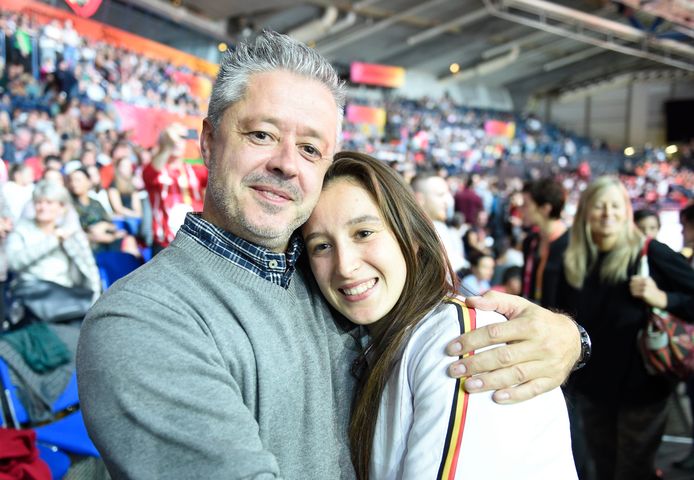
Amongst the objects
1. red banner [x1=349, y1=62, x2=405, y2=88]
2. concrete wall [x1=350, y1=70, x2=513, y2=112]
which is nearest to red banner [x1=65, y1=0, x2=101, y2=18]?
red banner [x1=349, y1=62, x2=405, y2=88]

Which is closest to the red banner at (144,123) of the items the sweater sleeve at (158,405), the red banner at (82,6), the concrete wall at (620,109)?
the red banner at (82,6)

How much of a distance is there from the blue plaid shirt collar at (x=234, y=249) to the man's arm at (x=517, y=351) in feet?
1.22

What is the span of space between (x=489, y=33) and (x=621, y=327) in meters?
23.9

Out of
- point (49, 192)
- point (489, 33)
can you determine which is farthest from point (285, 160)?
point (489, 33)

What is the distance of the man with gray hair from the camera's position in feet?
2.77

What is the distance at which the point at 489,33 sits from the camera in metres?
24.4

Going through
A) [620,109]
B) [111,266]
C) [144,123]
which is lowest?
[111,266]

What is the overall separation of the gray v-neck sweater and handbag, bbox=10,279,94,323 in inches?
84.0

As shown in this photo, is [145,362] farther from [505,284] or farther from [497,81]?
[497,81]

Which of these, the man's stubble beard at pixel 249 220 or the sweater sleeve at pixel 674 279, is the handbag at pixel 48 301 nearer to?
the man's stubble beard at pixel 249 220

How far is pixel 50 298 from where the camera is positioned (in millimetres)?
2955

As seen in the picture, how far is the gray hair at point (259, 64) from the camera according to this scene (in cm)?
115

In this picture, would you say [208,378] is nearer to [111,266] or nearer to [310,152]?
[310,152]

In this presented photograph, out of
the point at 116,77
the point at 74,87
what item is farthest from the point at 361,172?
the point at 116,77
